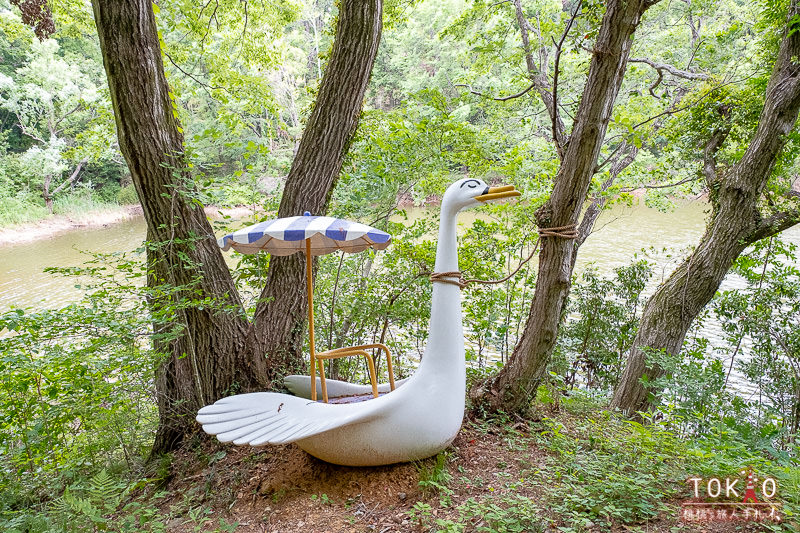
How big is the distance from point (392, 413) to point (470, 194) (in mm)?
1257

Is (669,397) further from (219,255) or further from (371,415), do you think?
(219,255)

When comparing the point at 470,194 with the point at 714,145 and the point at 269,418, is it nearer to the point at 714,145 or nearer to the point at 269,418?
the point at 269,418

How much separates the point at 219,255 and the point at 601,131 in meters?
2.61

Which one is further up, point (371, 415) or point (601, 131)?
point (601, 131)

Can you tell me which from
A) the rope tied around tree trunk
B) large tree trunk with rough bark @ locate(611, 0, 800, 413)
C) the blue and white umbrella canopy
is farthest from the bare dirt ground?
large tree trunk with rough bark @ locate(611, 0, 800, 413)

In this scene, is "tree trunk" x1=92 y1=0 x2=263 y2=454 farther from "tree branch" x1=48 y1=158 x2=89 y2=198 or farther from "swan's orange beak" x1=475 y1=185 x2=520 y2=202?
"tree branch" x1=48 y1=158 x2=89 y2=198

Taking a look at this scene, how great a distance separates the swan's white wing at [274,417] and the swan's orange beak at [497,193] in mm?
1225

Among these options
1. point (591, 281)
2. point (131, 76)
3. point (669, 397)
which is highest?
point (131, 76)

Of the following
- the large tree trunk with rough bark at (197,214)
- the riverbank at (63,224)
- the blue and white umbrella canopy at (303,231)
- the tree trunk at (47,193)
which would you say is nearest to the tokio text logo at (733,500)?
the blue and white umbrella canopy at (303,231)

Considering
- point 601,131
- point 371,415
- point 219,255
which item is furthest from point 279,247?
point 601,131

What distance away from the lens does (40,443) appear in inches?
93.1

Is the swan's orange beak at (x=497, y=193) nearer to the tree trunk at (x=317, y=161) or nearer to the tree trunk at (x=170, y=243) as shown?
the tree trunk at (x=317, y=161)

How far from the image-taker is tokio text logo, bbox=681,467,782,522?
1.56 m

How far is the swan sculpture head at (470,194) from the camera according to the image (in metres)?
2.28
